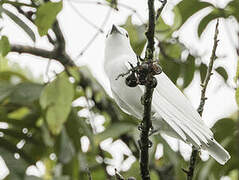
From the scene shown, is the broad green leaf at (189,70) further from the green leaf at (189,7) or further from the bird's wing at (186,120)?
the bird's wing at (186,120)

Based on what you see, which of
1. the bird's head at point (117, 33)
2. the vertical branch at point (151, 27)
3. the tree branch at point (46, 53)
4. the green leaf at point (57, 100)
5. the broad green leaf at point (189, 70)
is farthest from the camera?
the tree branch at point (46, 53)

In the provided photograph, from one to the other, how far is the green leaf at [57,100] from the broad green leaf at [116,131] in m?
0.33

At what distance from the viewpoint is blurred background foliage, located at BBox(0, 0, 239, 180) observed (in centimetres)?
288

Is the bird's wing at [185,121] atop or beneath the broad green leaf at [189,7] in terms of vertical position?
beneath

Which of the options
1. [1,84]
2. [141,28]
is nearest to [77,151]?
[1,84]

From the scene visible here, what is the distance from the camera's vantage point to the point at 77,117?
318 centimetres

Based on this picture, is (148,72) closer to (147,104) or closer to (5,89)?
(147,104)

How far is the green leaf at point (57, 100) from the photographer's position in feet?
9.23

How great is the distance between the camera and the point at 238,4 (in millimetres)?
3059

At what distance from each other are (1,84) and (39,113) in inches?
12.2

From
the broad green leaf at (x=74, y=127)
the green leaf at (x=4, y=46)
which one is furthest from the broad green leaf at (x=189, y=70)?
the green leaf at (x=4, y=46)

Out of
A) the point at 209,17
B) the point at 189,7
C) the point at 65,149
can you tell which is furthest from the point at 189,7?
the point at 65,149

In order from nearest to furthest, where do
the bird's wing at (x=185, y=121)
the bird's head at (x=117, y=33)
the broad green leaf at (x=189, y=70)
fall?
1. the bird's wing at (x=185, y=121)
2. the bird's head at (x=117, y=33)
3. the broad green leaf at (x=189, y=70)

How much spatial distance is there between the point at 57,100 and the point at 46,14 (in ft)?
1.40
